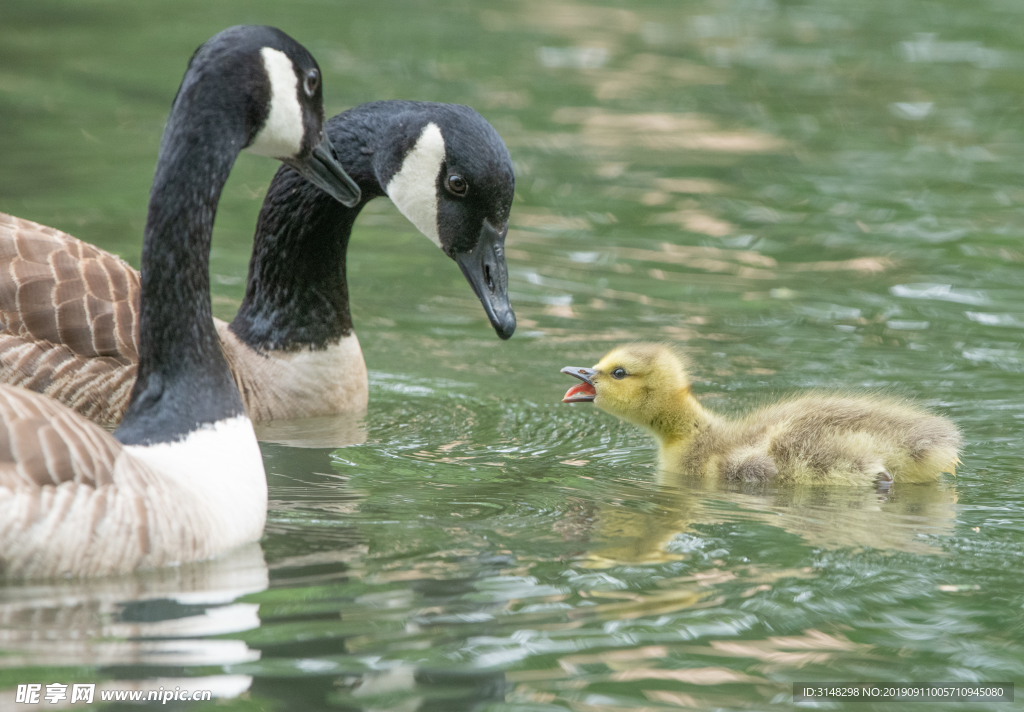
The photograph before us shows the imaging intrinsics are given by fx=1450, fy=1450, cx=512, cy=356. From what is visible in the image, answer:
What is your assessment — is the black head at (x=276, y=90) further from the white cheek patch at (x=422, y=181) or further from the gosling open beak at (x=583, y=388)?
the gosling open beak at (x=583, y=388)

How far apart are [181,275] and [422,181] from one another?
2.11m

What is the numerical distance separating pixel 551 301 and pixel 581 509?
3651 millimetres

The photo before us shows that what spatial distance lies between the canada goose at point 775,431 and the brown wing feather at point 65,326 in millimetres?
2240

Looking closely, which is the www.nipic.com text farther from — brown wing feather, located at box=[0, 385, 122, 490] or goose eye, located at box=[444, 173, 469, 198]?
goose eye, located at box=[444, 173, 469, 198]

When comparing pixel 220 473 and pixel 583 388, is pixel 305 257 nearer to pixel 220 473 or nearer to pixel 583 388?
pixel 583 388

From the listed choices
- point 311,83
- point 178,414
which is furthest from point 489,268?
point 178,414

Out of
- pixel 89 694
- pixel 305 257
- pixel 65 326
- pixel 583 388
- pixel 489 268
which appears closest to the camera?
pixel 89 694

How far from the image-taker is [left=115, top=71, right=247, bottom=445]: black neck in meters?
5.59

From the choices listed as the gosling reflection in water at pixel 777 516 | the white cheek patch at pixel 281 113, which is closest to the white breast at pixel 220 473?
the white cheek patch at pixel 281 113

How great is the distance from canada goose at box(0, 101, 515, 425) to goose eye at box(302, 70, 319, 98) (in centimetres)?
128

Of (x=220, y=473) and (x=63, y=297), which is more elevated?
(x=63, y=297)

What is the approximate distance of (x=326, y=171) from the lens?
638cm

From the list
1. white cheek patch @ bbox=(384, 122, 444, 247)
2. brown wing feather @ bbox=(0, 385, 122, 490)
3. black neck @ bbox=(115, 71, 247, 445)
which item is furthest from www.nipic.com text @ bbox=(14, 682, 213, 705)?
white cheek patch @ bbox=(384, 122, 444, 247)

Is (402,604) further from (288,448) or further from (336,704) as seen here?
(288,448)
